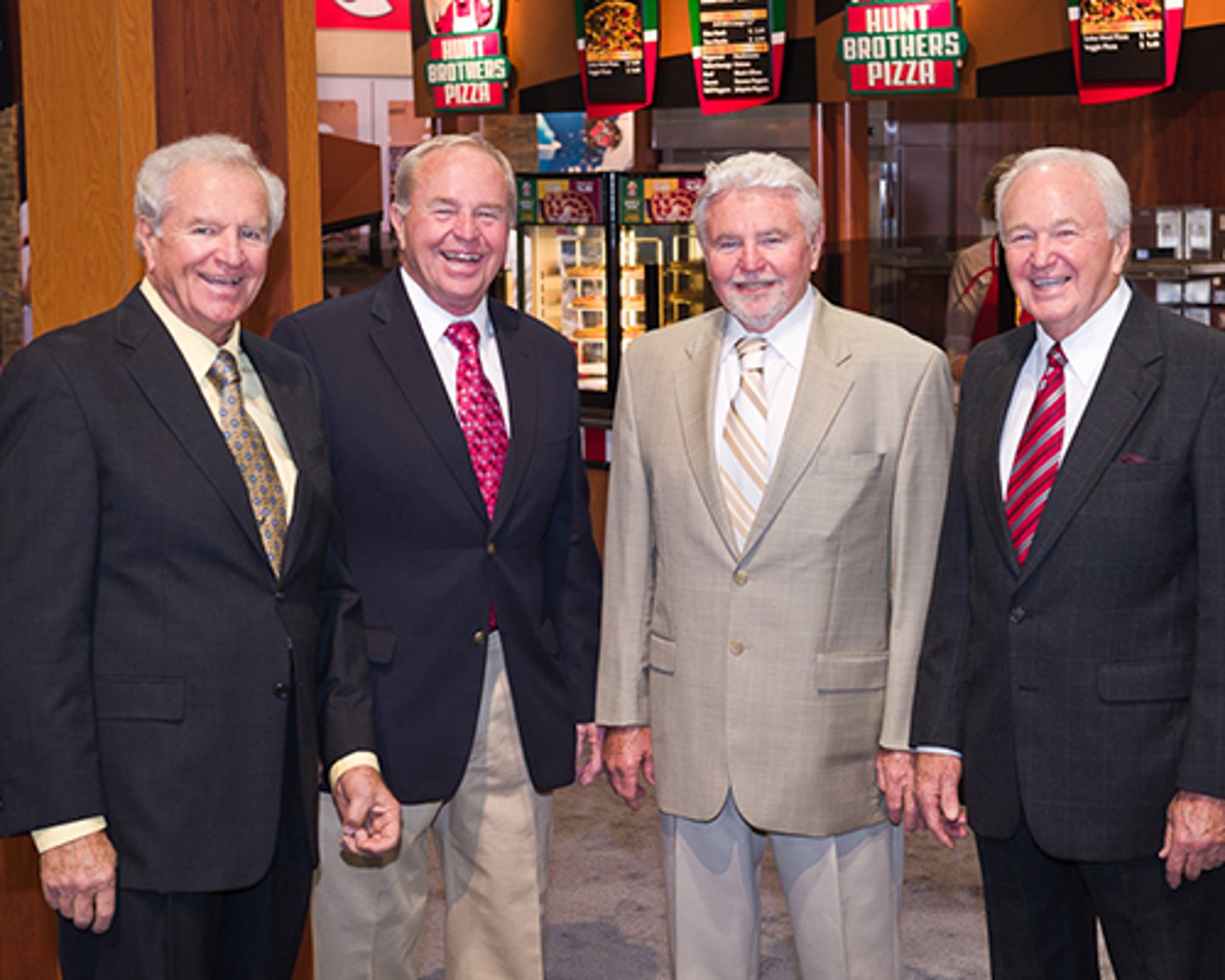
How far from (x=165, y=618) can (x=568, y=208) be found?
17.1 feet

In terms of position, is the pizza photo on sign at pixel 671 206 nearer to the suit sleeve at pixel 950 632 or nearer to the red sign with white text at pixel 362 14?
the suit sleeve at pixel 950 632

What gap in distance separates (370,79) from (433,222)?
13379 millimetres

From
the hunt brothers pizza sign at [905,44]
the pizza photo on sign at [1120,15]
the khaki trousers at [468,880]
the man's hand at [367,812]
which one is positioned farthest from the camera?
the hunt brothers pizza sign at [905,44]

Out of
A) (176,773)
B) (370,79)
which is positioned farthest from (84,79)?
(370,79)

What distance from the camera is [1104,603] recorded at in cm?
239

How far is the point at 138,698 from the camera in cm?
225

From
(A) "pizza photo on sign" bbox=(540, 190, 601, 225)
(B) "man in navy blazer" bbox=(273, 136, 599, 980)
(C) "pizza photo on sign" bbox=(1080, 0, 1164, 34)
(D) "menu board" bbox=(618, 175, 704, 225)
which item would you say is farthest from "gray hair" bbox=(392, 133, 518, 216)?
(C) "pizza photo on sign" bbox=(1080, 0, 1164, 34)

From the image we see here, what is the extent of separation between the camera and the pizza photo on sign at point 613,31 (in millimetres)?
8961

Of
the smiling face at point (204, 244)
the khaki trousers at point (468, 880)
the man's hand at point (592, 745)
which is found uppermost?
the smiling face at point (204, 244)

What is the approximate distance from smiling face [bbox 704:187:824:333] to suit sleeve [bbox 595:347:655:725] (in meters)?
0.30

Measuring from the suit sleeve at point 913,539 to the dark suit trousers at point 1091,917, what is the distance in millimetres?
275

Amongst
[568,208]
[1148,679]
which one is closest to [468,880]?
[1148,679]

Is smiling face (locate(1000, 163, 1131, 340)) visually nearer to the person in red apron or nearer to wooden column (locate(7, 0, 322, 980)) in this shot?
wooden column (locate(7, 0, 322, 980))

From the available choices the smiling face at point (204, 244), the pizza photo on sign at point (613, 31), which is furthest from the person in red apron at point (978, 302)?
the pizza photo on sign at point (613, 31)
